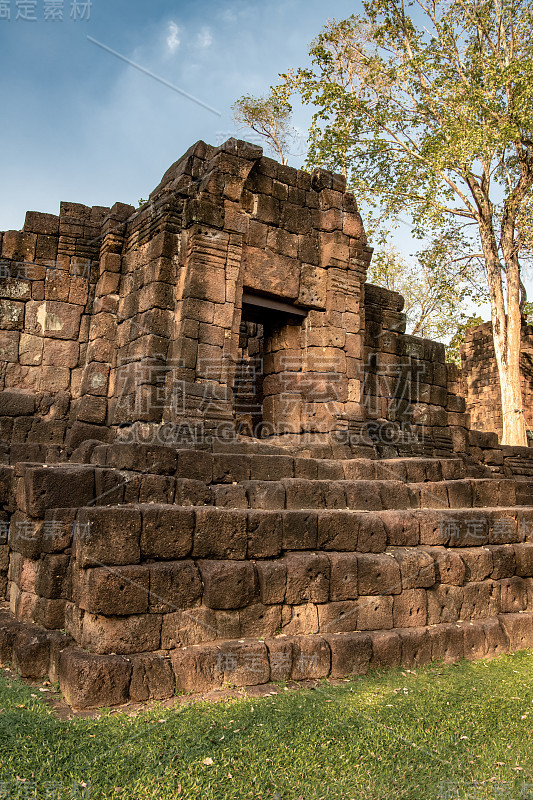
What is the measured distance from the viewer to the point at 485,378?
2081 centimetres

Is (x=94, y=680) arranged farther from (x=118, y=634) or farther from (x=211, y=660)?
(x=211, y=660)

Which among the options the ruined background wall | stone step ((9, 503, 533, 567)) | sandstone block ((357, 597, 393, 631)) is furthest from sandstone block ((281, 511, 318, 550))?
the ruined background wall

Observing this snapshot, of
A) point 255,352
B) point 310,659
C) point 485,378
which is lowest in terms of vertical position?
point 310,659

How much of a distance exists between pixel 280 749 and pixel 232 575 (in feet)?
4.84

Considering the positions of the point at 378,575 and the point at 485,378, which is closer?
the point at 378,575

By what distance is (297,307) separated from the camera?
902cm

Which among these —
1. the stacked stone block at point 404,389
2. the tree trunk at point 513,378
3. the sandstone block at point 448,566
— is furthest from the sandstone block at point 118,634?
the tree trunk at point 513,378

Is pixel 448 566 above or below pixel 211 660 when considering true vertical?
above

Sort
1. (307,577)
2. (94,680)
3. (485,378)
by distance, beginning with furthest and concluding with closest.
Answer: 1. (485,378)
2. (307,577)
3. (94,680)

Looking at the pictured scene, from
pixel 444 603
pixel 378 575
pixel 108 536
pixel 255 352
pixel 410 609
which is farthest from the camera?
pixel 255 352

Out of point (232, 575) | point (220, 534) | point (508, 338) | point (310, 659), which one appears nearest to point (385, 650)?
point (310, 659)

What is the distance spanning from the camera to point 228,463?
6.65 meters

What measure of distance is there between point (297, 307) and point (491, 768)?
6.34m

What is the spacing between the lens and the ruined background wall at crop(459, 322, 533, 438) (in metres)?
20.0
